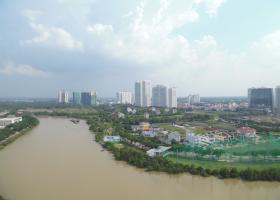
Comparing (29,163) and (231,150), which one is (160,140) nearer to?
(231,150)


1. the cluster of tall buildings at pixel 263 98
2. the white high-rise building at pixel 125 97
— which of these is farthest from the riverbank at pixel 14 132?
the white high-rise building at pixel 125 97

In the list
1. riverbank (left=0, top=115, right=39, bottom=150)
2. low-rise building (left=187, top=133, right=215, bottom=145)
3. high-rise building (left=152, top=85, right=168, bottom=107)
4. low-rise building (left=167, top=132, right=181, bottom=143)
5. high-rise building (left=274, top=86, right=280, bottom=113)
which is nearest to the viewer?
low-rise building (left=187, top=133, right=215, bottom=145)

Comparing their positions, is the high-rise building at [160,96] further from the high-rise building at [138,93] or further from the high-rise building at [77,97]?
the high-rise building at [77,97]

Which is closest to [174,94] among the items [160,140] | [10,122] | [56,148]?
[10,122]

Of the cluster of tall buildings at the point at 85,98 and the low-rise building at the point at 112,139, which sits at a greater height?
the cluster of tall buildings at the point at 85,98

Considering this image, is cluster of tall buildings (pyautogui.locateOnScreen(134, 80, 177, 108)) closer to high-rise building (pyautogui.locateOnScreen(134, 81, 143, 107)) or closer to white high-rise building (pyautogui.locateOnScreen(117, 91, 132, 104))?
high-rise building (pyautogui.locateOnScreen(134, 81, 143, 107))

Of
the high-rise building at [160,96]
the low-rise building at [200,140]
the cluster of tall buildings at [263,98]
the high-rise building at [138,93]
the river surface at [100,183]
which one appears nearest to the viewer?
the river surface at [100,183]

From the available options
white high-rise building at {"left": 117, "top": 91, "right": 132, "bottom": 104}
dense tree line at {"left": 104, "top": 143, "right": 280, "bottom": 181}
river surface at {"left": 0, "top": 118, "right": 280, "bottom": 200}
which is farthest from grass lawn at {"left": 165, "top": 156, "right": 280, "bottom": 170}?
white high-rise building at {"left": 117, "top": 91, "right": 132, "bottom": 104}
